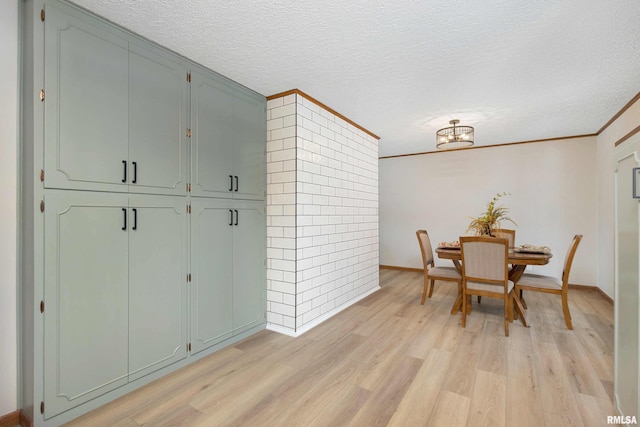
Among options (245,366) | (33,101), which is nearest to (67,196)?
(33,101)

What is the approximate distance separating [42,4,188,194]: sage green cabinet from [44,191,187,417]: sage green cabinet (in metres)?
0.14

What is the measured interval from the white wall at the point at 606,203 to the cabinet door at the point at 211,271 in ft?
15.1

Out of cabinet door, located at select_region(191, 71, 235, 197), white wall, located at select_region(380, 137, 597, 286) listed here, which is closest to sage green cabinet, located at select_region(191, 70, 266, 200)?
cabinet door, located at select_region(191, 71, 235, 197)

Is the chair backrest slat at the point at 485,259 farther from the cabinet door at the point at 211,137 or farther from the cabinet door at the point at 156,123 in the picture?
the cabinet door at the point at 156,123

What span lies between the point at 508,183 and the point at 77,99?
5.74 m

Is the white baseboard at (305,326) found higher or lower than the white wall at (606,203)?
lower

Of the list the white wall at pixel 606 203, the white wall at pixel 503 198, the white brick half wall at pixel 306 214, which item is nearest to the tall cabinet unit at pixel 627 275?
the white brick half wall at pixel 306 214

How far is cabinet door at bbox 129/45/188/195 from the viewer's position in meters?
1.90

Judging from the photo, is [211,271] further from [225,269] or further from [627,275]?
[627,275]

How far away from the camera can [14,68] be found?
61.5 inches

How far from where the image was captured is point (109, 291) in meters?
1.78

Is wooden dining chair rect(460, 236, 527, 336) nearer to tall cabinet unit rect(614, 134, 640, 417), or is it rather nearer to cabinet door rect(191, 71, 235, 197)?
tall cabinet unit rect(614, 134, 640, 417)

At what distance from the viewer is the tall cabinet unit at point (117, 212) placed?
1533 millimetres

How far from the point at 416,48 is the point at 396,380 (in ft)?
7.96
